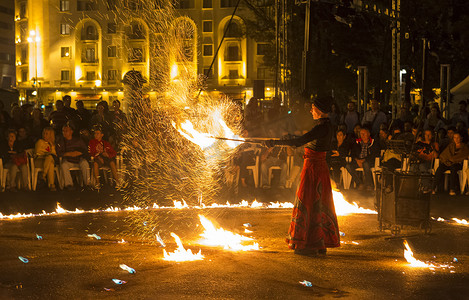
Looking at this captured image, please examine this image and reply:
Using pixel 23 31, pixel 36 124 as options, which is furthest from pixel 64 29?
pixel 36 124

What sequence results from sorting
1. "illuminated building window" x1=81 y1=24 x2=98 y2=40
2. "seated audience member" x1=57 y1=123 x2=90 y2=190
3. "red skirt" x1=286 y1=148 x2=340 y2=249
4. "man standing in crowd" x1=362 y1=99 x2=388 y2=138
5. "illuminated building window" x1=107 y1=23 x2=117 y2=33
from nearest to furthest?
"red skirt" x1=286 y1=148 x2=340 y2=249 < "seated audience member" x1=57 y1=123 x2=90 y2=190 < "man standing in crowd" x1=362 y1=99 x2=388 y2=138 < "illuminated building window" x1=107 y1=23 x2=117 y2=33 < "illuminated building window" x1=81 y1=24 x2=98 y2=40

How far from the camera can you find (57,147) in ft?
51.0

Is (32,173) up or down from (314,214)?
down

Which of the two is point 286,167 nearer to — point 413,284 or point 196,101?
point 196,101

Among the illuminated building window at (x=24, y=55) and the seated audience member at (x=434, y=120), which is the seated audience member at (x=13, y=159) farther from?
the illuminated building window at (x=24, y=55)

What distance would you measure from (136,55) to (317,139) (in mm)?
67530

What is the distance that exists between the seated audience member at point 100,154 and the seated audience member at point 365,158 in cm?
548

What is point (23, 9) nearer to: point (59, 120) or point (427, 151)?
point (59, 120)

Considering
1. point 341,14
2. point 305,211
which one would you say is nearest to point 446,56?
point 341,14

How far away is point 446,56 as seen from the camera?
93.8 feet

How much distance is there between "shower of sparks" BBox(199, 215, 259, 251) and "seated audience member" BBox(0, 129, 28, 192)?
21.9 feet

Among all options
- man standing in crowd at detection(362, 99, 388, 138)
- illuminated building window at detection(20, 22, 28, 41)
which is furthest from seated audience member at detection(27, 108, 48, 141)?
illuminated building window at detection(20, 22, 28, 41)

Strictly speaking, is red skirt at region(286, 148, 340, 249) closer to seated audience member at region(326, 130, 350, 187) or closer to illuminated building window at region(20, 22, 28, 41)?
seated audience member at region(326, 130, 350, 187)

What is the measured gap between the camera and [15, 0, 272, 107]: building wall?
70688 mm
